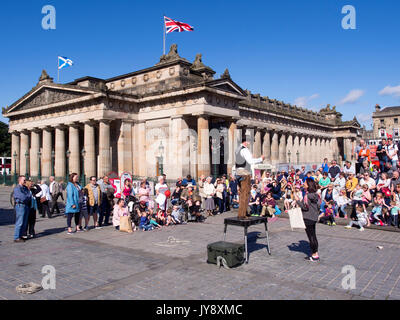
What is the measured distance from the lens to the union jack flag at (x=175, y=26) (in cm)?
3284

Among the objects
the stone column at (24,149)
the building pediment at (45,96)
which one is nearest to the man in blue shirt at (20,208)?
the building pediment at (45,96)

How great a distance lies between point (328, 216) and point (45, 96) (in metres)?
34.8

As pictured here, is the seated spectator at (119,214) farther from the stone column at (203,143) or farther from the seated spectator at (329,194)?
the stone column at (203,143)

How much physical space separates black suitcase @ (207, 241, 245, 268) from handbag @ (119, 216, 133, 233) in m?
5.64

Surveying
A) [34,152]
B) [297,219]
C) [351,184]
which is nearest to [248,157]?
[297,219]

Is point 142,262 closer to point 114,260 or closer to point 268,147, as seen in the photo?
point 114,260

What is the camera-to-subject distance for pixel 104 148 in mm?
31734

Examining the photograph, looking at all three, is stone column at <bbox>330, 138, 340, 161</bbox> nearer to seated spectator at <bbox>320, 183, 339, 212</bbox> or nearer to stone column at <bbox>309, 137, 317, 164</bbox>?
stone column at <bbox>309, 137, 317, 164</bbox>

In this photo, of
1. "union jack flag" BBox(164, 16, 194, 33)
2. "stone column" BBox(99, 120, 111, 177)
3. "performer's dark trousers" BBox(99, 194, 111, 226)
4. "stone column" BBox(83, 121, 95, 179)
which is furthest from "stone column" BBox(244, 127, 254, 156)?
"performer's dark trousers" BBox(99, 194, 111, 226)
